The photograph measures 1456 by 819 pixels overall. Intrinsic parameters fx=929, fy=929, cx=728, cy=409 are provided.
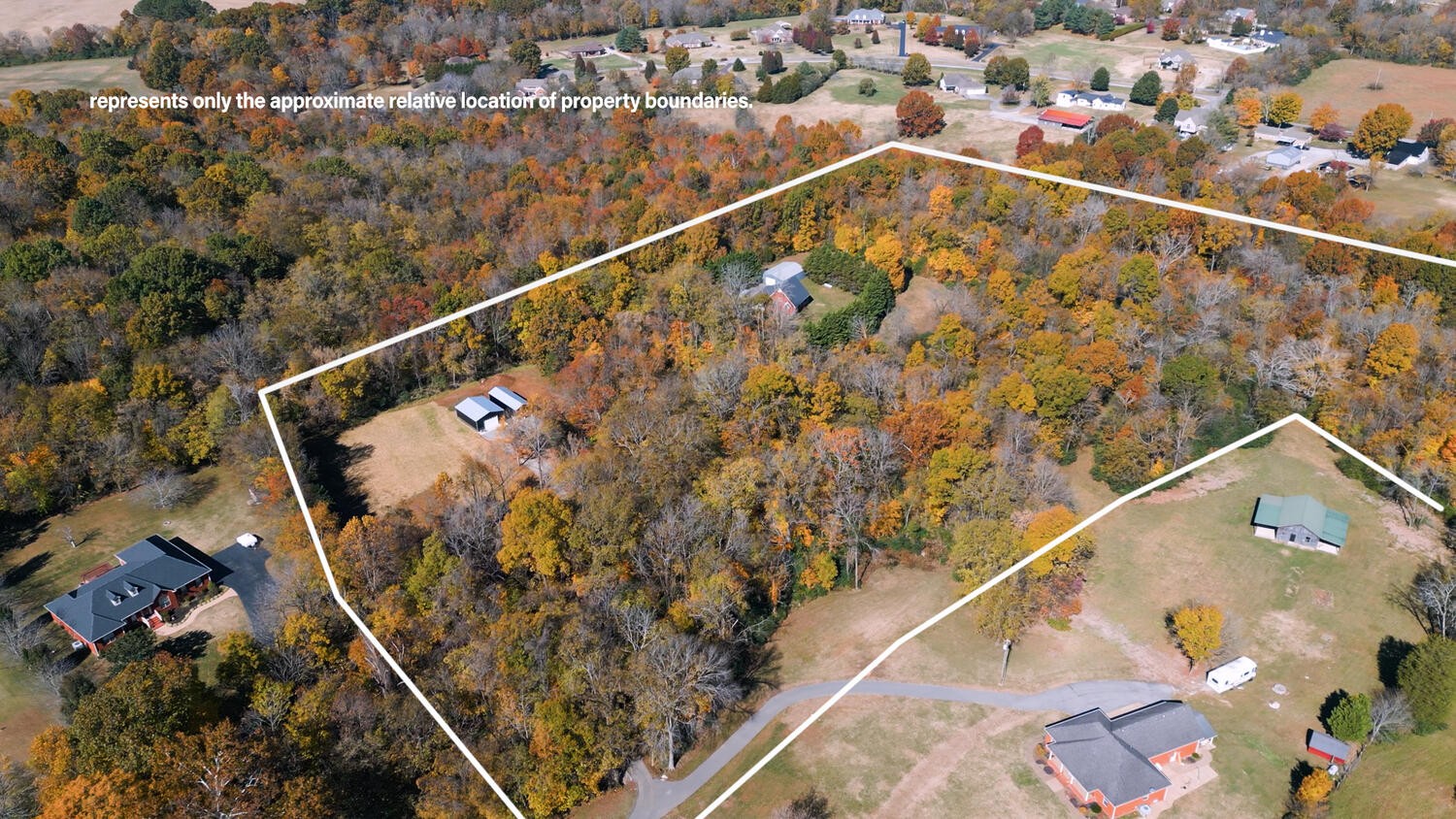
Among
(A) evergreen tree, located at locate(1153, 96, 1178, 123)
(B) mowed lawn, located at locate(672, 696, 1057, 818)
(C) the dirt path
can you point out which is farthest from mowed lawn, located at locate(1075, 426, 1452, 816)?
(A) evergreen tree, located at locate(1153, 96, 1178, 123)

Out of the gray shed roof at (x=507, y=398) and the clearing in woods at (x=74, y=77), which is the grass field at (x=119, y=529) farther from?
the clearing in woods at (x=74, y=77)

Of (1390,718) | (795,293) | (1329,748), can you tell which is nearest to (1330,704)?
(1390,718)

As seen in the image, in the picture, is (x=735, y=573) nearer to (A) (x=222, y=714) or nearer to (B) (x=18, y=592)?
(A) (x=222, y=714)

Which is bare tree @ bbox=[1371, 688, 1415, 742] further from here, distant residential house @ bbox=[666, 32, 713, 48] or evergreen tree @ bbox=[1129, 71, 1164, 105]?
distant residential house @ bbox=[666, 32, 713, 48]

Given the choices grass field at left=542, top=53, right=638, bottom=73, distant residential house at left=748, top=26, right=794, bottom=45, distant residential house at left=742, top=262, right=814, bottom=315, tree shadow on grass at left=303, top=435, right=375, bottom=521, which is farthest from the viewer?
distant residential house at left=748, top=26, right=794, bottom=45

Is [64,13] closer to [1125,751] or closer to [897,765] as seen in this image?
[897,765]

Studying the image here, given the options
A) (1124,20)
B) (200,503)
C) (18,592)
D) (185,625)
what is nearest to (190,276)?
(200,503)
